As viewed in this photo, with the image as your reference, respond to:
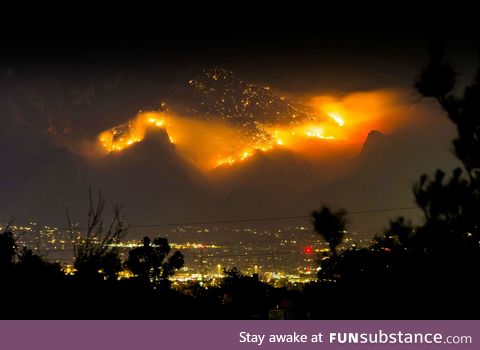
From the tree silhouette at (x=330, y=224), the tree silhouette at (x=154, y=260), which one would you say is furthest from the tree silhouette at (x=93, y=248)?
the tree silhouette at (x=154, y=260)

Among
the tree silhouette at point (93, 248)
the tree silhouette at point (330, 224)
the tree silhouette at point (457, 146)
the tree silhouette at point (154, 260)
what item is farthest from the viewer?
the tree silhouette at point (154, 260)

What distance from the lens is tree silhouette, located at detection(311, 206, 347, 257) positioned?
10719 millimetres

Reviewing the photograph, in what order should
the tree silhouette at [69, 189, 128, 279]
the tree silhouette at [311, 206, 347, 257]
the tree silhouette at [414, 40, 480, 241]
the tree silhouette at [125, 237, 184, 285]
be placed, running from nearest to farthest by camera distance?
the tree silhouette at [414, 40, 480, 241], the tree silhouette at [69, 189, 128, 279], the tree silhouette at [311, 206, 347, 257], the tree silhouette at [125, 237, 184, 285]

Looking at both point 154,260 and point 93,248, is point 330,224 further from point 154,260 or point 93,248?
point 154,260

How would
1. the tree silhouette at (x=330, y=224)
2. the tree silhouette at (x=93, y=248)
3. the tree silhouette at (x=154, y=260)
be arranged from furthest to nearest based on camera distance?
1. the tree silhouette at (x=154, y=260)
2. the tree silhouette at (x=330, y=224)
3. the tree silhouette at (x=93, y=248)

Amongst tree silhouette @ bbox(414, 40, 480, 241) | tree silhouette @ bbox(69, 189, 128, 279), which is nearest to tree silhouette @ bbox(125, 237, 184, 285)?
tree silhouette @ bbox(69, 189, 128, 279)

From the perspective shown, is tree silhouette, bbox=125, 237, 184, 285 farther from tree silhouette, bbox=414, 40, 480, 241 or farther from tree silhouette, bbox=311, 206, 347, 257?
tree silhouette, bbox=414, 40, 480, 241

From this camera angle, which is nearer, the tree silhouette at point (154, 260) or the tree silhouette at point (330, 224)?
the tree silhouette at point (330, 224)

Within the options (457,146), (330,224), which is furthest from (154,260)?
(457,146)

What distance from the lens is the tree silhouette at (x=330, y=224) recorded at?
1072 cm

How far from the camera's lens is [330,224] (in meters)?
10.8

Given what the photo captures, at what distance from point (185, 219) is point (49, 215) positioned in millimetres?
21240

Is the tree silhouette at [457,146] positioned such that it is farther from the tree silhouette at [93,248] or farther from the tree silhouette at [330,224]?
the tree silhouette at [93,248]

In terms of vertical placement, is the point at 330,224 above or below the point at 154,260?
below
